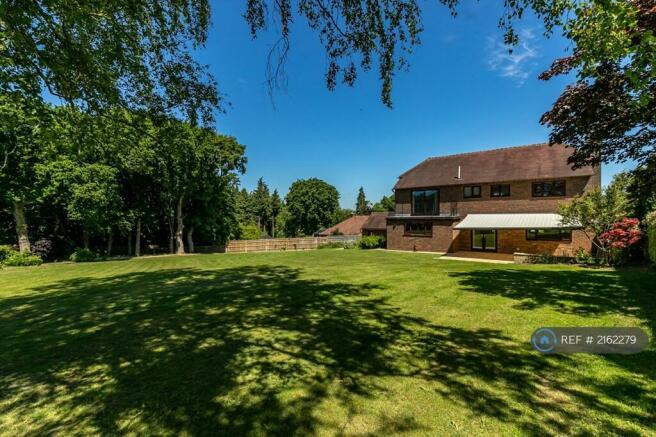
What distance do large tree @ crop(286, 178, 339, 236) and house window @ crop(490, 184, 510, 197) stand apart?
4147cm

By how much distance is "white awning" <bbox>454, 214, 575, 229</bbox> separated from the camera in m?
20.7

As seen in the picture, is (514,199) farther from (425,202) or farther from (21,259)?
(21,259)

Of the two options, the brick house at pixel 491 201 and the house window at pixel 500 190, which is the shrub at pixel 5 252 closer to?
the brick house at pixel 491 201

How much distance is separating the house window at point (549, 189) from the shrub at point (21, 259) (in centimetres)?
3732

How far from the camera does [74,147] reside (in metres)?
5.90

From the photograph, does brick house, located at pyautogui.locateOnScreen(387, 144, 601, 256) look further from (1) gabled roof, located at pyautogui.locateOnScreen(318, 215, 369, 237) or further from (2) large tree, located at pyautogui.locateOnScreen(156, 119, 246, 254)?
(1) gabled roof, located at pyautogui.locateOnScreen(318, 215, 369, 237)

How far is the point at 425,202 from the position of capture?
2844 centimetres

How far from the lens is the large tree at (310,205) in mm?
63344

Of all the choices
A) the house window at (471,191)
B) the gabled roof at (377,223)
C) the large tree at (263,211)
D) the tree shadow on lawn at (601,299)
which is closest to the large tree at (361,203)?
the large tree at (263,211)

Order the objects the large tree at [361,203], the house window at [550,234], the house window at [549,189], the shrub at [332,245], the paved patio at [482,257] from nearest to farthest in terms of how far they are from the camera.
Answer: the paved patio at [482,257], the house window at [550,234], the house window at [549,189], the shrub at [332,245], the large tree at [361,203]

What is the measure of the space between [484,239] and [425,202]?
6.01 m

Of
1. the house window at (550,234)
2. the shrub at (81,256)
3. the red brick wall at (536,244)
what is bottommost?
the shrub at (81,256)

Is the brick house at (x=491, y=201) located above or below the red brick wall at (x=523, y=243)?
above

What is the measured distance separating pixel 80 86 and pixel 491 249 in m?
26.6
